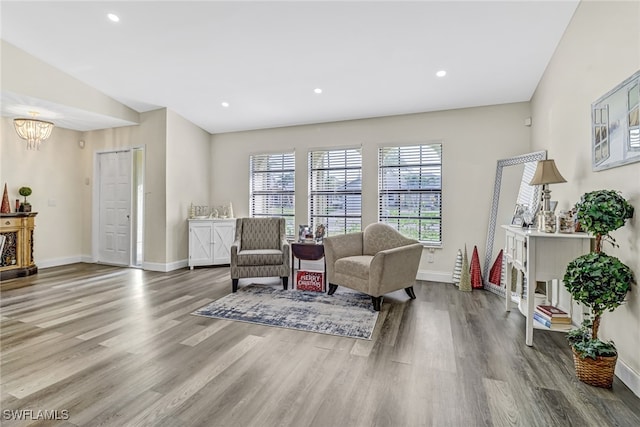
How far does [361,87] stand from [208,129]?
10.8 ft

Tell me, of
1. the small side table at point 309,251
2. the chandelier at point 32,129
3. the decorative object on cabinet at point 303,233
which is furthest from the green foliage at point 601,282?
the chandelier at point 32,129

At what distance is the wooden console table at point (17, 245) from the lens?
4.53m

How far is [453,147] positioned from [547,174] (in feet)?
6.03

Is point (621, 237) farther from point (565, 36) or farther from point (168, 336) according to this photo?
point (168, 336)

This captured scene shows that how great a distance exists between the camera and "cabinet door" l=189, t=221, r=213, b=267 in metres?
5.25

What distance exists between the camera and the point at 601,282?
5.96 feet

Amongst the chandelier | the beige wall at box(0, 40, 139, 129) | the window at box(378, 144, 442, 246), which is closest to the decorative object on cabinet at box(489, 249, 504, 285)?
the window at box(378, 144, 442, 246)

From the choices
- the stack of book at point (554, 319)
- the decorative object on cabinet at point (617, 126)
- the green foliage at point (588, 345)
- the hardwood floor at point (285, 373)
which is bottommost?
the hardwood floor at point (285, 373)

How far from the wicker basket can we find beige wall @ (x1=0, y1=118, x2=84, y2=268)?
7.41m

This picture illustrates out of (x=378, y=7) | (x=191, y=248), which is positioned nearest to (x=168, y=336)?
(x=191, y=248)

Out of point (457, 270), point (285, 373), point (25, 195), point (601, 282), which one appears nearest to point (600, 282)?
point (601, 282)

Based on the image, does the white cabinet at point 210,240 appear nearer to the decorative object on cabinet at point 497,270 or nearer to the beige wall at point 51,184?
the beige wall at point 51,184

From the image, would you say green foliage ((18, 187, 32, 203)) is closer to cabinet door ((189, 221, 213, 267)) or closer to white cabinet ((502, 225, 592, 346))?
cabinet door ((189, 221, 213, 267))

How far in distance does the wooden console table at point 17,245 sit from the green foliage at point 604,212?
6.90 m
